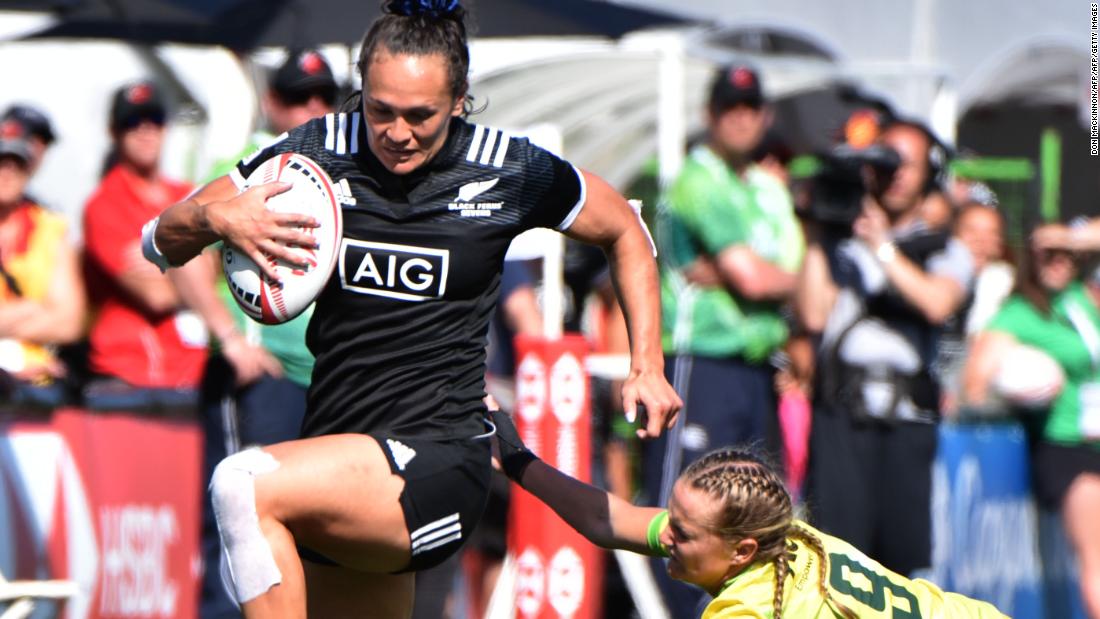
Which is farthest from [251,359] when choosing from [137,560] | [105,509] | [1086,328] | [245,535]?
[1086,328]

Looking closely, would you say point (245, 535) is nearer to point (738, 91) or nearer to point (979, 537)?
point (738, 91)

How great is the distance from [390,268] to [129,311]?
110 inches

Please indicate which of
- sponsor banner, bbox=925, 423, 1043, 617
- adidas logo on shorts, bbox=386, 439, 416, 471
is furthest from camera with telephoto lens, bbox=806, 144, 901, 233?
adidas logo on shorts, bbox=386, 439, 416, 471

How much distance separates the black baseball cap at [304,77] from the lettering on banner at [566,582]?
2029mm

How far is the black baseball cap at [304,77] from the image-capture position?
6.31m

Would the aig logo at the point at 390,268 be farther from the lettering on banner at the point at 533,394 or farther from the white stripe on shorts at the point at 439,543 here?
the lettering on banner at the point at 533,394

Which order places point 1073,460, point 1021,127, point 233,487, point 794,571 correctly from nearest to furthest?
1. point 233,487
2. point 794,571
3. point 1073,460
4. point 1021,127

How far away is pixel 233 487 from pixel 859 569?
4.80 ft

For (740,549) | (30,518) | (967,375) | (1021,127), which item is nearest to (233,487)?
(740,549)

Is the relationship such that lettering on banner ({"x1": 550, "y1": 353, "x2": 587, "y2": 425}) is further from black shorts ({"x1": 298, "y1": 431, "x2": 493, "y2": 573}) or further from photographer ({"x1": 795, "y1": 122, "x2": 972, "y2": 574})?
black shorts ({"x1": 298, "y1": 431, "x2": 493, "y2": 573})

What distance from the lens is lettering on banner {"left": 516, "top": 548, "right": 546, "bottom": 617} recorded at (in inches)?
275

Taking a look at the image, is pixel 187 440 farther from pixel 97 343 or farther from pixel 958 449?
pixel 958 449

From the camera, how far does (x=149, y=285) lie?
655cm

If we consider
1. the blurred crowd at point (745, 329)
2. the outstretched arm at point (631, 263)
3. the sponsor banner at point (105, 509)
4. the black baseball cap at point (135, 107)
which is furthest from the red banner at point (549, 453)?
the outstretched arm at point (631, 263)
